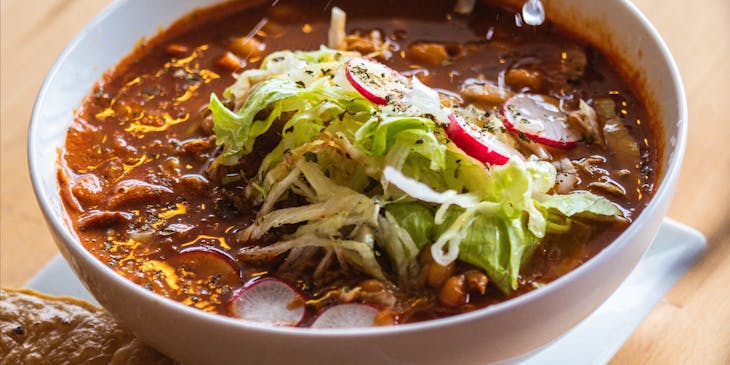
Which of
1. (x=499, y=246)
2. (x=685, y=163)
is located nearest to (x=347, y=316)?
(x=499, y=246)

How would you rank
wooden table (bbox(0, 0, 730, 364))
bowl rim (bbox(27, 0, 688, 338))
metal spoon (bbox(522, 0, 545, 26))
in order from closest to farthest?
bowl rim (bbox(27, 0, 688, 338)) → wooden table (bbox(0, 0, 730, 364)) → metal spoon (bbox(522, 0, 545, 26))

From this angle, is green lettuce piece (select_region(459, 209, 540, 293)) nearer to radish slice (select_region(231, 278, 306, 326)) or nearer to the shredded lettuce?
the shredded lettuce

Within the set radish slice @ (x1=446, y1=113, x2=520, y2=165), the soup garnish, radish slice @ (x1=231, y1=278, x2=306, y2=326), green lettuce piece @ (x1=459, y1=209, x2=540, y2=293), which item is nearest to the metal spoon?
the soup garnish

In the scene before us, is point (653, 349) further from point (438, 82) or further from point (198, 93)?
point (198, 93)

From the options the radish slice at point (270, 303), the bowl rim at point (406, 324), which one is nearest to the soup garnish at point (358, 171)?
the radish slice at point (270, 303)

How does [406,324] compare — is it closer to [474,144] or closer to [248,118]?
[474,144]
